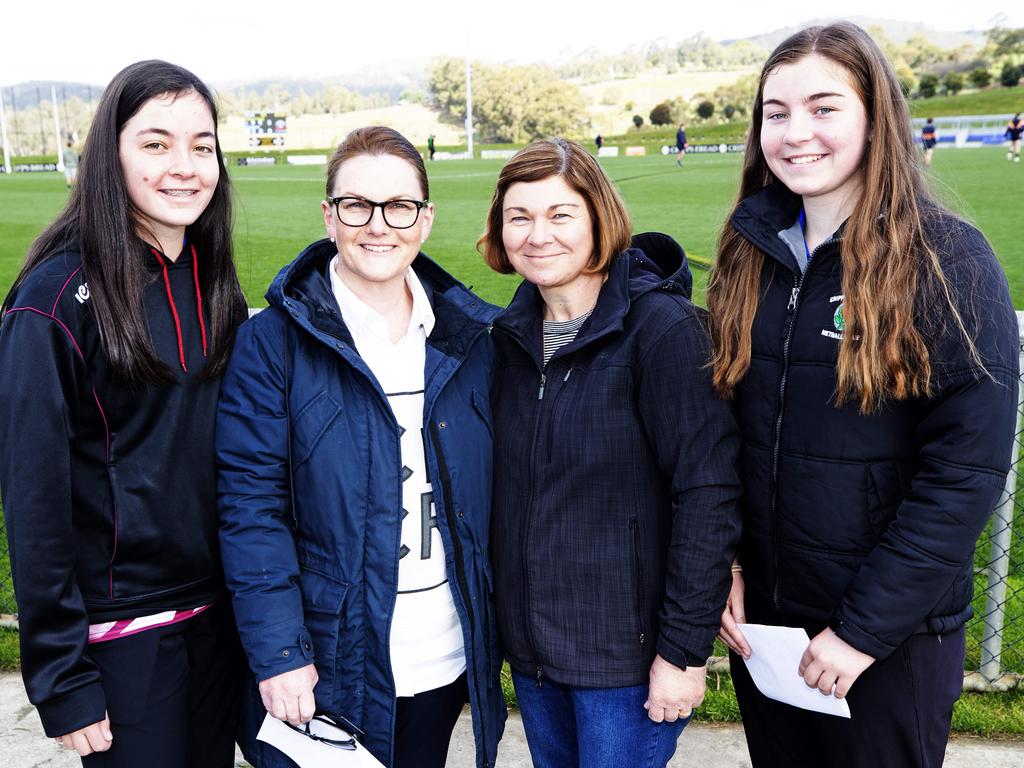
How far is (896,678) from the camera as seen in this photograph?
1896mm

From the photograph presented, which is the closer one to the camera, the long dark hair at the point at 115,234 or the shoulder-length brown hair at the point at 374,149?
the long dark hair at the point at 115,234

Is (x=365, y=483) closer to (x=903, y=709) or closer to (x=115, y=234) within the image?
(x=115, y=234)

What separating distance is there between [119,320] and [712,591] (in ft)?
4.85

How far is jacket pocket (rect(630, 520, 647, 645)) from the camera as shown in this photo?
2059 mm

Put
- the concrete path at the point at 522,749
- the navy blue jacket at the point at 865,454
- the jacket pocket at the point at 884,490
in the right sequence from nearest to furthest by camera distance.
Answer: the navy blue jacket at the point at 865,454
the jacket pocket at the point at 884,490
the concrete path at the point at 522,749

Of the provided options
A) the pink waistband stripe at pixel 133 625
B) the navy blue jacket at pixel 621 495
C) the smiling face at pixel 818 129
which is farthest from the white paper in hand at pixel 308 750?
the smiling face at pixel 818 129

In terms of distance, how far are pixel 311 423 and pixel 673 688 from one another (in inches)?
41.5

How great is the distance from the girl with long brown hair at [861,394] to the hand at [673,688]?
0.18 m

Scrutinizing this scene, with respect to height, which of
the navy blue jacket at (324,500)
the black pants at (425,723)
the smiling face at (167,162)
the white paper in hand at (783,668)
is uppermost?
the smiling face at (167,162)

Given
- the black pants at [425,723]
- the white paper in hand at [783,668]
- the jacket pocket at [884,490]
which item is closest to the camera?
the jacket pocket at [884,490]

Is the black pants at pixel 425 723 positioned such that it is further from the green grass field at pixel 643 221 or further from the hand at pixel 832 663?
the green grass field at pixel 643 221

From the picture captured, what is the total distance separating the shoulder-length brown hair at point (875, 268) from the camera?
70.4 inches

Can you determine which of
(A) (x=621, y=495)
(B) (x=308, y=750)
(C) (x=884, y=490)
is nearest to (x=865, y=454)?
(C) (x=884, y=490)

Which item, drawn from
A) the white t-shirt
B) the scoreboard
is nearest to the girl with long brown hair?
the white t-shirt
